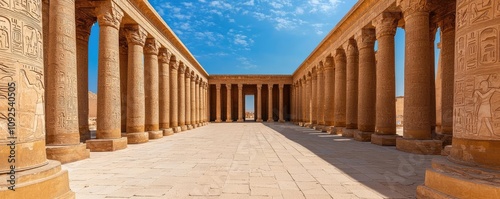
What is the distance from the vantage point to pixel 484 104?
3711 millimetres

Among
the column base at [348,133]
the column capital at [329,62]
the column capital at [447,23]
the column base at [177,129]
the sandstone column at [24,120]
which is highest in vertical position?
the column capital at [447,23]

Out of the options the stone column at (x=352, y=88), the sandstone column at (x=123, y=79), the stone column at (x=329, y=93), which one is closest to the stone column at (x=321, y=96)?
the stone column at (x=329, y=93)

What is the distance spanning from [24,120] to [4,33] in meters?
1.16

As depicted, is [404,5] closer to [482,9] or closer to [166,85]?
[482,9]

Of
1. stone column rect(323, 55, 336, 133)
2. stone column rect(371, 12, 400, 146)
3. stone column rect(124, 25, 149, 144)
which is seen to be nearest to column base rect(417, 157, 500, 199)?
stone column rect(371, 12, 400, 146)

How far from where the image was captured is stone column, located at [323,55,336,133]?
20.1m

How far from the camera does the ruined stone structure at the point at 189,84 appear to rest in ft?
11.8

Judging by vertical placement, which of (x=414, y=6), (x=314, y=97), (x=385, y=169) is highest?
(x=414, y=6)

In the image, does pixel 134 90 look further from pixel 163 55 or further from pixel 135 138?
pixel 163 55

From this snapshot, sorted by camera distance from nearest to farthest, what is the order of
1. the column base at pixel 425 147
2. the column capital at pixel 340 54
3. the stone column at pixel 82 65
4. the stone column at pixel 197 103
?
the column base at pixel 425 147 → the stone column at pixel 82 65 → the column capital at pixel 340 54 → the stone column at pixel 197 103

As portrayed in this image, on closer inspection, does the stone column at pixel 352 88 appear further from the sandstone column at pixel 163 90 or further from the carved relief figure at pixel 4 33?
the carved relief figure at pixel 4 33

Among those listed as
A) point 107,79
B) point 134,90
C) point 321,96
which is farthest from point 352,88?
point 107,79

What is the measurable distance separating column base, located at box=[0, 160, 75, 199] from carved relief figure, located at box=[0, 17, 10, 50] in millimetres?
1641

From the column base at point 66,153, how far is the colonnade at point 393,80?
11106 millimetres
